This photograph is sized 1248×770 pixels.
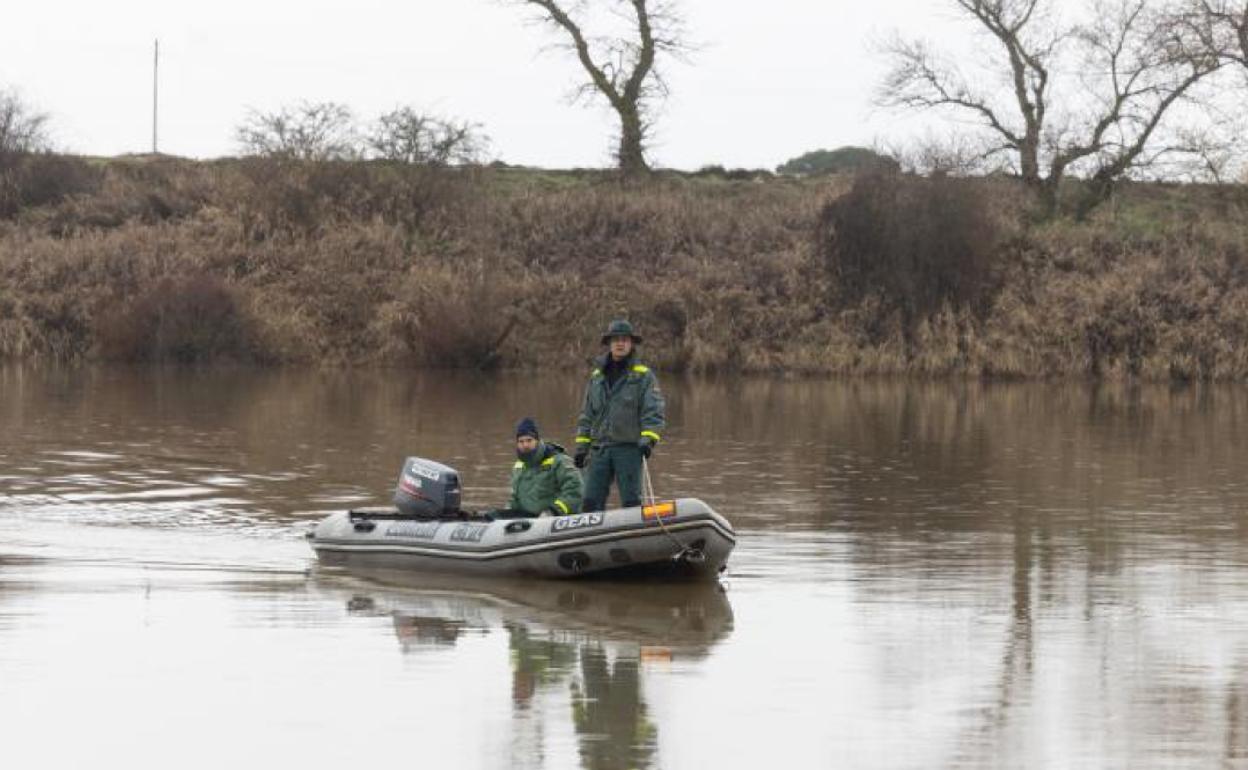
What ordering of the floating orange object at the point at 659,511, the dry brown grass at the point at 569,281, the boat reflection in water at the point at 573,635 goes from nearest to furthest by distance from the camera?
the boat reflection in water at the point at 573,635
the floating orange object at the point at 659,511
the dry brown grass at the point at 569,281

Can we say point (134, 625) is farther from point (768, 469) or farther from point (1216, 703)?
point (768, 469)

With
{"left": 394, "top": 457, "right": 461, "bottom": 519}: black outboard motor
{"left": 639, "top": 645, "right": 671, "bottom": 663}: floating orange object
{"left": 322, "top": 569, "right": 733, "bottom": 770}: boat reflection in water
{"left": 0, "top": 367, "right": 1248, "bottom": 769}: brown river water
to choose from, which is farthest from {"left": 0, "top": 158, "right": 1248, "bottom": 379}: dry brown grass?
A: {"left": 639, "top": 645, "right": 671, "bottom": 663}: floating orange object

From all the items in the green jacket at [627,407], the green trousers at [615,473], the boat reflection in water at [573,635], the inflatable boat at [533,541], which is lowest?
the boat reflection in water at [573,635]

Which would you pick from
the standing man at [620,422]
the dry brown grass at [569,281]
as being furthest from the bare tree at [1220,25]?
the standing man at [620,422]

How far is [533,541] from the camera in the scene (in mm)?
14172

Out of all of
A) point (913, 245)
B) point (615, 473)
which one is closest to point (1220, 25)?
point (913, 245)

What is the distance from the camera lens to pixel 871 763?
889 cm

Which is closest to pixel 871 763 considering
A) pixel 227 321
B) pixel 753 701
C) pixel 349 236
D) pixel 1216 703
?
pixel 753 701

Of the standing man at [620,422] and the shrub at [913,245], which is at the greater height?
the shrub at [913,245]

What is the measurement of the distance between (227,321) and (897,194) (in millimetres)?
13761

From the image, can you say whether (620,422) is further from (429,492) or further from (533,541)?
(429,492)

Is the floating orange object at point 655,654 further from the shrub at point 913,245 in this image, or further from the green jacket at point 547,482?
the shrub at point 913,245

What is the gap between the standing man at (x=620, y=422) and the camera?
48.2 feet

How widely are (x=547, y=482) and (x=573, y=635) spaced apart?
109 inches
